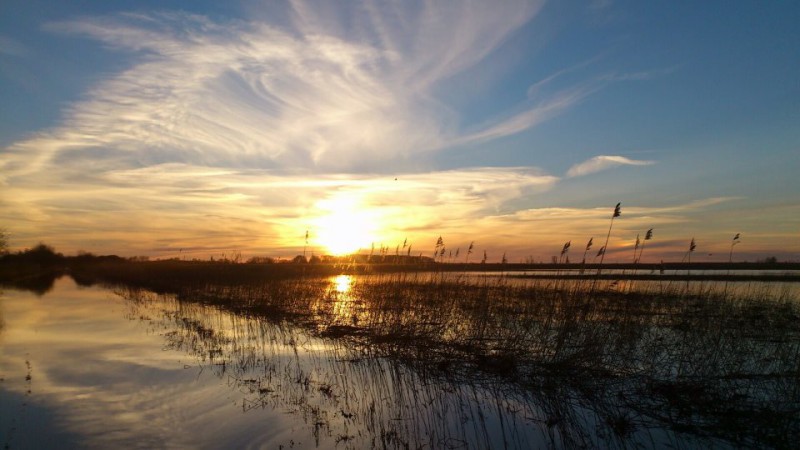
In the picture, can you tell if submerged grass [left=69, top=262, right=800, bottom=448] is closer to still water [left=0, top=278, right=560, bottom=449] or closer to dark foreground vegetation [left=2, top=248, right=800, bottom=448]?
dark foreground vegetation [left=2, top=248, right=800, bottom=448]

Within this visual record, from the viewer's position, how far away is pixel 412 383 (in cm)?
923

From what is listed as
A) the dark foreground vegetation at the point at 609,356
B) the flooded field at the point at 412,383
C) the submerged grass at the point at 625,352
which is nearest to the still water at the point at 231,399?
the flooded field at the point at 412,383

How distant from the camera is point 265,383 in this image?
943 cm

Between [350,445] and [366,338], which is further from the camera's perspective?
[366,338]

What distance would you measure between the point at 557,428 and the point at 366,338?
24.9 ft

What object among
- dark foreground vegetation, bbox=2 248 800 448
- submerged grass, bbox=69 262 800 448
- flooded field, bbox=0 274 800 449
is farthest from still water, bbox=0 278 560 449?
submerged grass, bbox=69 262 800 448

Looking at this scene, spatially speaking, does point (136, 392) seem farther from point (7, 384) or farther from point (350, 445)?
point (350, 445)

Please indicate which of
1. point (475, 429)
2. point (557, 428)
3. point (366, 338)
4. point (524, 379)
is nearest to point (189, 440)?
point (475, 429)

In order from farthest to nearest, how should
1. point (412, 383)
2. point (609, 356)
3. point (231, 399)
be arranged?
1. point (609, 356)
2. point (412, 383)
3. point (231, 399)

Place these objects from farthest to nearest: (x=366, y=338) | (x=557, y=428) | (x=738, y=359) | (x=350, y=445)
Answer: (x=366, y=338)
(x=738, y=359)
(x=557, y=428)
(x=350, y=445)

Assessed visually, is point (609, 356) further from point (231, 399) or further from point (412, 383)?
point (231, 399)

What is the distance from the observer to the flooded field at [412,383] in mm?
6734

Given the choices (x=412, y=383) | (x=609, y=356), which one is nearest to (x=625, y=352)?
(x=609, y=356)

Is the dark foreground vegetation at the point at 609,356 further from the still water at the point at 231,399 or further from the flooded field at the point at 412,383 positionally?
the still water at the point at 231,399
